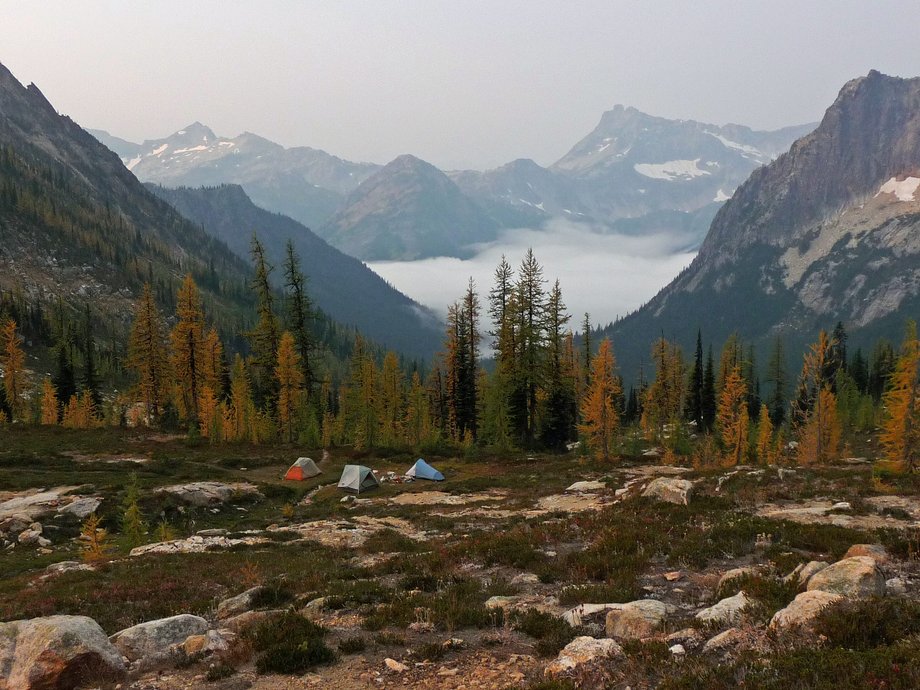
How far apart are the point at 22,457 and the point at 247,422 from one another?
2083cm

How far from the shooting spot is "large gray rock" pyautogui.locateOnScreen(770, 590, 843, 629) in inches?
297

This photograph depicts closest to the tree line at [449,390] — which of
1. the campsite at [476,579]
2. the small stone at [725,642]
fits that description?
the campsite at [476,579]

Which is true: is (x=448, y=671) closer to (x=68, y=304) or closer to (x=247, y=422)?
(x=247, y=422)

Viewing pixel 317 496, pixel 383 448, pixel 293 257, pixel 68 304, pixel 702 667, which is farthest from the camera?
pixel 68 304

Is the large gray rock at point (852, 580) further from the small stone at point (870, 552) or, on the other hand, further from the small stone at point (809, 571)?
the small stone at point (870, 552)

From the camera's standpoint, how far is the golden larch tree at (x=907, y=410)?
3033cm

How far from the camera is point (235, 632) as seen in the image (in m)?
9.80

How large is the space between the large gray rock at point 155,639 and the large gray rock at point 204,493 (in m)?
21.9

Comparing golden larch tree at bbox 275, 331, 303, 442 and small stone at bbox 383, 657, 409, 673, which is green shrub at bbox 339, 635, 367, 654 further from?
golden larch tree at bbox 275, 331, 303, 442

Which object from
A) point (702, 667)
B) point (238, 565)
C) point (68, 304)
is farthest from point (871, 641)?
point (68, 304)

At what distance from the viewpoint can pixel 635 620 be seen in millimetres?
8672

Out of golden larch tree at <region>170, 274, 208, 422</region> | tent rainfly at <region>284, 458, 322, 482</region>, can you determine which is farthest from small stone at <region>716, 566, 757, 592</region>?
golden larch tree at <region>170, 274, 208, 422</region>

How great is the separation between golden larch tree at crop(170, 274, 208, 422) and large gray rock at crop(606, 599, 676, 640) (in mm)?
53845

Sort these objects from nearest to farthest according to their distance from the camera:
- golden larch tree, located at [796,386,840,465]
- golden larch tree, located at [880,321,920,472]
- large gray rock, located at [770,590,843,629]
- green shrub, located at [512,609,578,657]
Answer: large gray rock, located at [770,590,843,629] < green shrub, located at [512,609,578,657] < golden larch tree, located at [880,321,920,472] < golden larch tree, located at [796,386,840,465]
